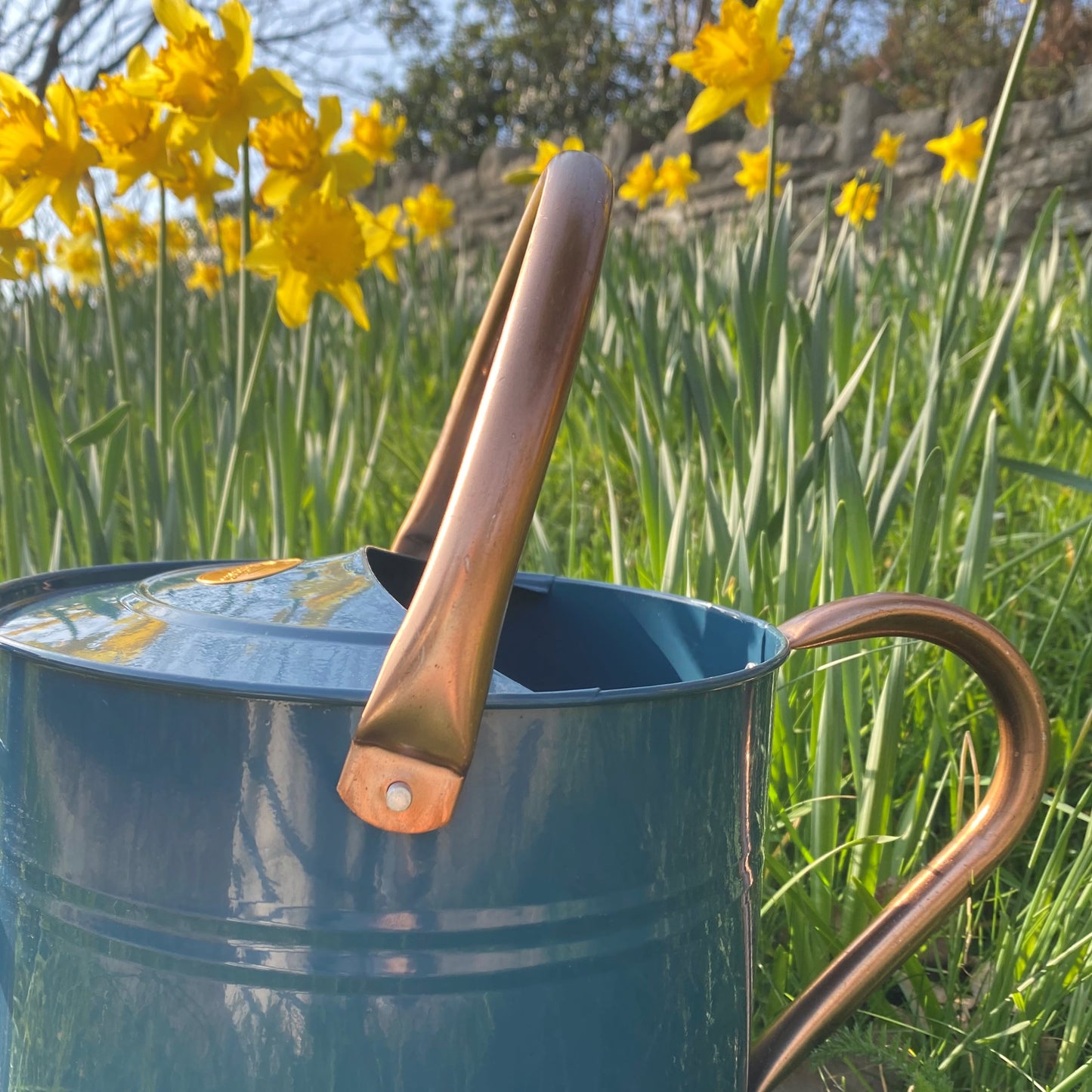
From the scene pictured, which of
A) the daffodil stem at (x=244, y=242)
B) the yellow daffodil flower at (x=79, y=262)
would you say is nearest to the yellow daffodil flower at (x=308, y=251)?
the daffodil stem at (x=244, y=242)

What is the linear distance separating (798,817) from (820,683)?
0.15m

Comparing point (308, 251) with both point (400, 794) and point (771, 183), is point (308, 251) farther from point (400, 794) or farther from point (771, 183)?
point (400, 794)

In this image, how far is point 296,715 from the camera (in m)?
0.46

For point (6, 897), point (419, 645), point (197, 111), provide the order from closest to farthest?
point (419, 645) < point (6, 897) < point (197, 111)

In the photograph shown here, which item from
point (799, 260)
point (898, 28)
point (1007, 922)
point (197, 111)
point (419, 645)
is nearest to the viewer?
point (419, 645)

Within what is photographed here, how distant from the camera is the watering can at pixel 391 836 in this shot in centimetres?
45

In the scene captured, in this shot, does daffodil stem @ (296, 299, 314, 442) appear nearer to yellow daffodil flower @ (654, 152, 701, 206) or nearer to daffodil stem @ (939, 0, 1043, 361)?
daffodil stem @ (939, 0, 1043, 361)

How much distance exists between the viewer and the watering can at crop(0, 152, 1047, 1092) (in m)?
0.45

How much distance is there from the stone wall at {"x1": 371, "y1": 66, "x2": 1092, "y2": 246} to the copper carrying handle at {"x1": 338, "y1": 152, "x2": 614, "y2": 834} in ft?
10.6

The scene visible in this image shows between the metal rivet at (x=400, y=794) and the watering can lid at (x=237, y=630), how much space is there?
1.6 inches

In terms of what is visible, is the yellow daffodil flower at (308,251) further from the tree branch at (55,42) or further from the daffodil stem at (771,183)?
the tree branch at (55,42)

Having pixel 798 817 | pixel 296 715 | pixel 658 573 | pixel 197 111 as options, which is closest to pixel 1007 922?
pixel 798 817

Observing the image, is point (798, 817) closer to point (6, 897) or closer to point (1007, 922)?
point (1007, 922)

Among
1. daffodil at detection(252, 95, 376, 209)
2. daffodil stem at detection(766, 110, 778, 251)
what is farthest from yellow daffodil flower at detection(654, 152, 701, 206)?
daffodil at detection(252, 95, 376, 209)
